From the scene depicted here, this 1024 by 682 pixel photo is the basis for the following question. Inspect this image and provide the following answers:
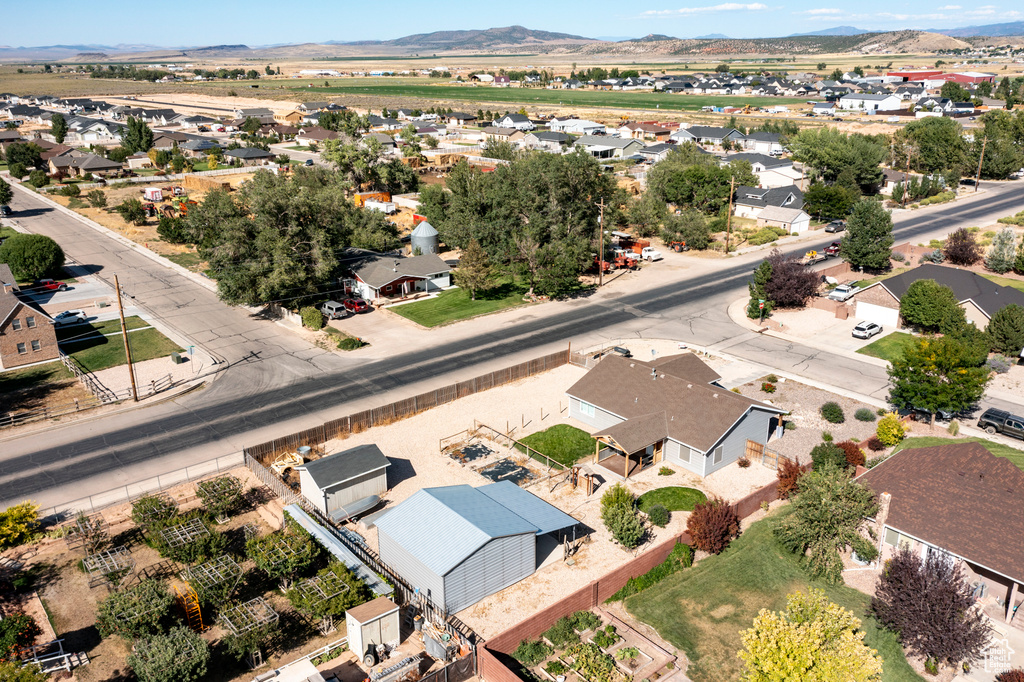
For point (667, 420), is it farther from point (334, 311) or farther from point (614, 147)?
point (614, 147)

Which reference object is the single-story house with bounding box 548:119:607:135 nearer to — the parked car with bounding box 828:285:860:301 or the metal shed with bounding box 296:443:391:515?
the parked car with bounding box 828:285:860:301

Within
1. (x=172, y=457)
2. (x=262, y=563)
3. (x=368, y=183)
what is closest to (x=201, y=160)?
(x=368, y=183)

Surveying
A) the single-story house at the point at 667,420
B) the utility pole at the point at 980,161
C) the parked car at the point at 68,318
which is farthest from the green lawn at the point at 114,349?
the utility pole at the point at 980,161

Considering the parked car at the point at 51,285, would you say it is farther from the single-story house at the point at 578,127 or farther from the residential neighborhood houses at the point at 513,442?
the single-story house at the point at 578,127

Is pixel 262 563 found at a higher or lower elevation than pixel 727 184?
lower

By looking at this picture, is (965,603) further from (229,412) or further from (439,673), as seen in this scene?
(229,412)
